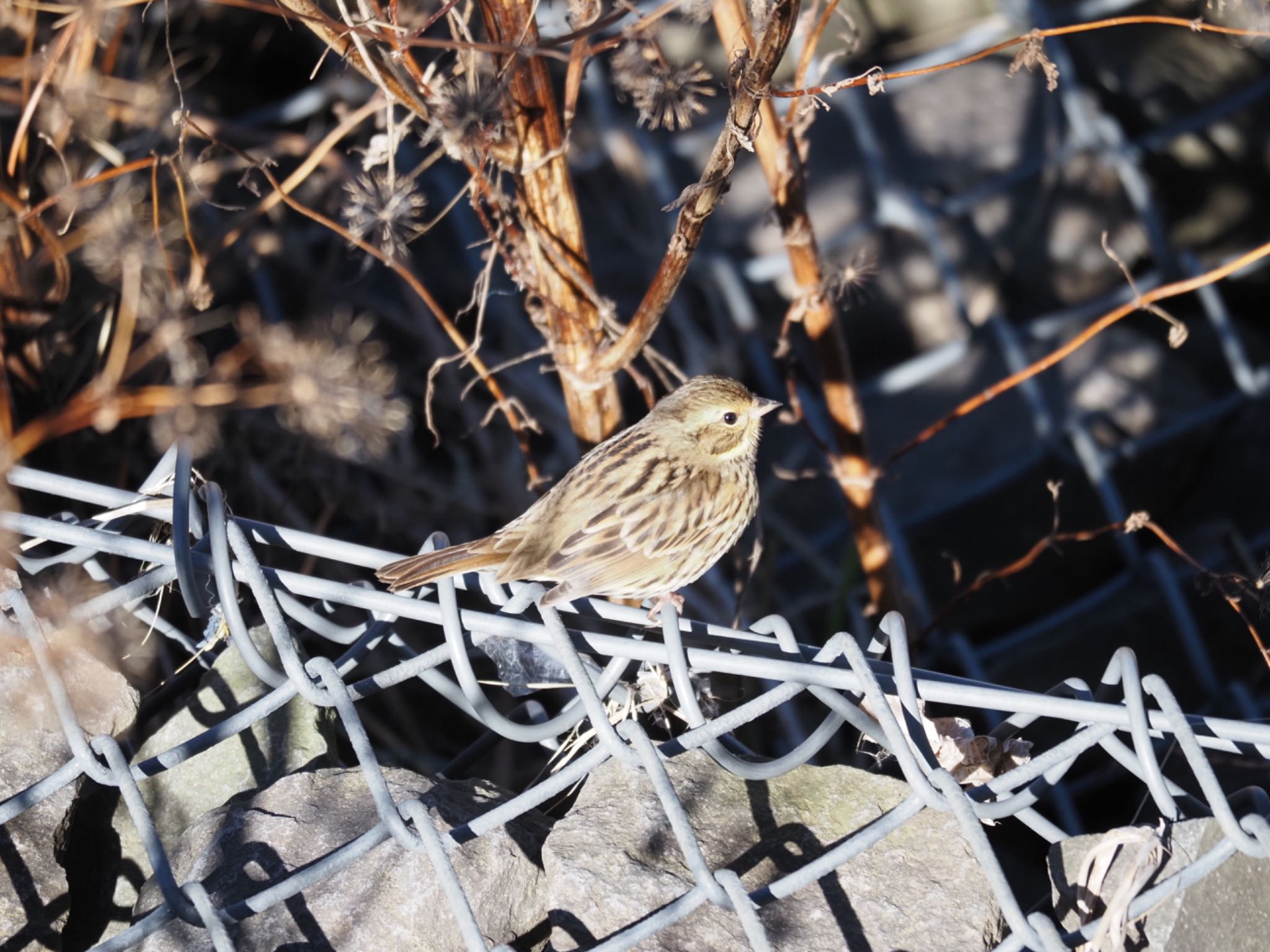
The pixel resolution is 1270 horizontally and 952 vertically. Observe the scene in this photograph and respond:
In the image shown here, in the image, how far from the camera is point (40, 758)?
210 cm

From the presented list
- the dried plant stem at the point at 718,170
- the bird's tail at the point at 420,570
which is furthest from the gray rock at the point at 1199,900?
the dried plant stem at the point at 718,170

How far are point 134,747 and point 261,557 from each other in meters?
1.40

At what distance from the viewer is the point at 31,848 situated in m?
1.98

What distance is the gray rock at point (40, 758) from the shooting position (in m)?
1.95

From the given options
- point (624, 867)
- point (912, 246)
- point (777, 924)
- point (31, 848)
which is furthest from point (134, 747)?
point (912, 246)

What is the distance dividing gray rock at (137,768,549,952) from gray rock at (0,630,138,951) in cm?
19

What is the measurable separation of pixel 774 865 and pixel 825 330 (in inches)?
60.3

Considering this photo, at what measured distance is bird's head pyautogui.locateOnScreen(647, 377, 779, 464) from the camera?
3.30 metres

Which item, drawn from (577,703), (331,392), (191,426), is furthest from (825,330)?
(191,426)

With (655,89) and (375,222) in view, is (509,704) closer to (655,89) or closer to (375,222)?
(375,222)

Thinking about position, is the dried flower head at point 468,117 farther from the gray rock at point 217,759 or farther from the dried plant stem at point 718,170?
the gray rock at point 217,759

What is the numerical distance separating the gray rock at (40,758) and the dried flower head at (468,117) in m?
1.13

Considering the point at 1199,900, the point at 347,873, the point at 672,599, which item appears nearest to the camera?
the point at 1199,900

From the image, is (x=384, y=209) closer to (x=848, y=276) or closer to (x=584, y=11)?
(x=584, y=11)
